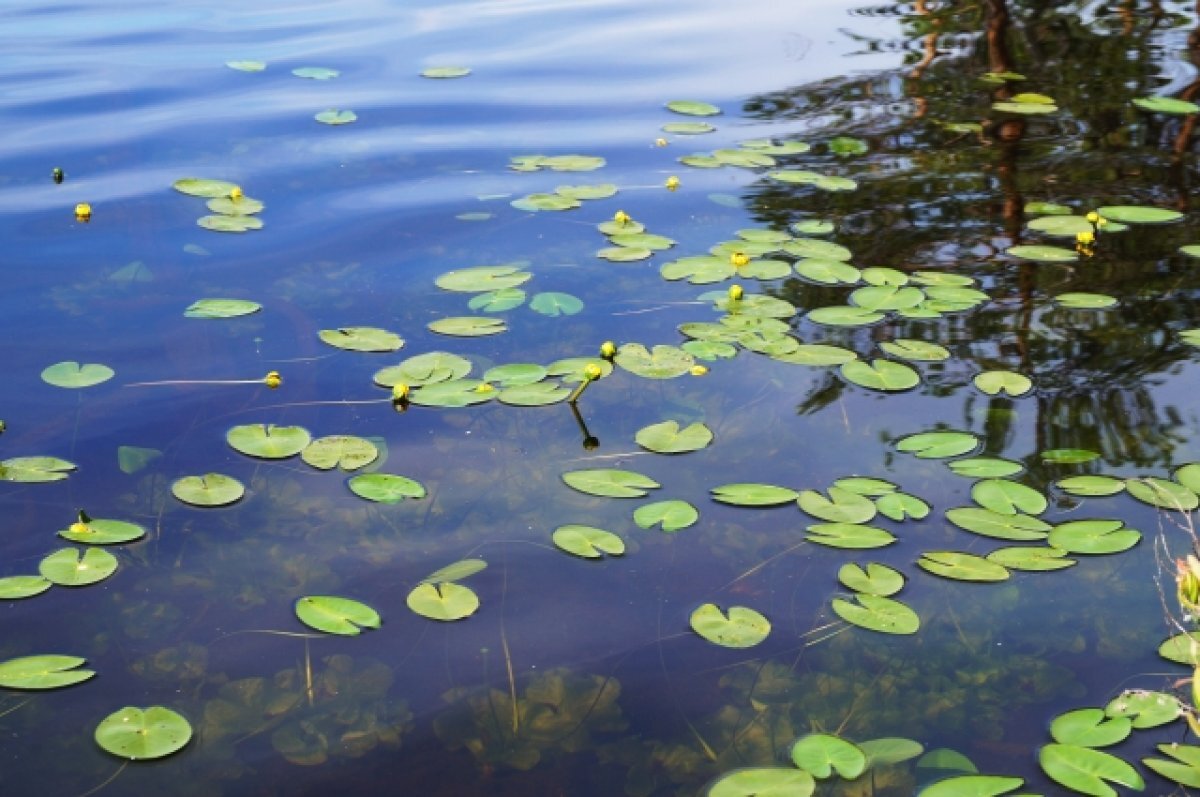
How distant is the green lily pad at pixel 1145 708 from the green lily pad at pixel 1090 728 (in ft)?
0.04

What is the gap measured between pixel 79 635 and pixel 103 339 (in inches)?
42.8

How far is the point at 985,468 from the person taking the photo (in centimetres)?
219

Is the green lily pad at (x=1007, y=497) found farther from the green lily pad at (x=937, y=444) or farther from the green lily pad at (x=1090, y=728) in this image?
the green lily pad at (x=1090, y=728)

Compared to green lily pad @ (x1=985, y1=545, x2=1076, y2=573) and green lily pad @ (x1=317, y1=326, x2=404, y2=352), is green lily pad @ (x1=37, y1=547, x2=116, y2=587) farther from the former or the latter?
green lily pad @ (x1=985, y1=545, x2=1076, y2=573)

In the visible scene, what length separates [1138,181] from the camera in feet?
11.5

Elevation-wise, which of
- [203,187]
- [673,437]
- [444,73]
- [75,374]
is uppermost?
[444,73]

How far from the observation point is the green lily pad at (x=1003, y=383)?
2.44 metres

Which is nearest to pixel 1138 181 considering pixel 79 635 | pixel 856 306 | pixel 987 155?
pixel 987 155

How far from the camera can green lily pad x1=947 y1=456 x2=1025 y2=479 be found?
2170mm

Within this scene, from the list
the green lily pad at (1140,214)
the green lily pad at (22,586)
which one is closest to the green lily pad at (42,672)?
the green lily pad at (22,586)

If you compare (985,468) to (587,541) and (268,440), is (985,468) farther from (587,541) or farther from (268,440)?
(268,440)

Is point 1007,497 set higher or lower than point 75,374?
lower

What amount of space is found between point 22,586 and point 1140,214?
2798 mm

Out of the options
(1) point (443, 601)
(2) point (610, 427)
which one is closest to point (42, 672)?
(1) point (443, 601)
